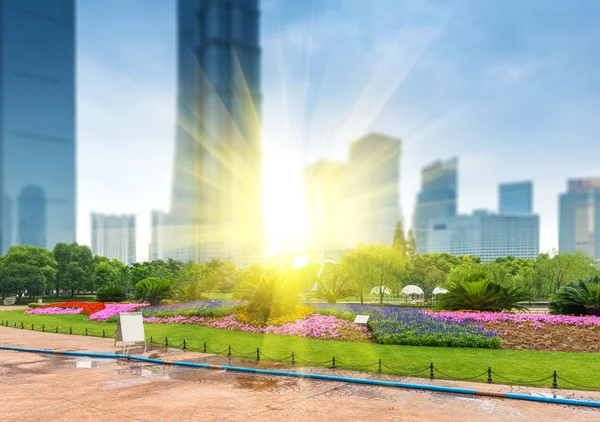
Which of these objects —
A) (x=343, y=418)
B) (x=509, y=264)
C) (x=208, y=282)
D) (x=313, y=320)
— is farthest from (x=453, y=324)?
(x=509, y=264)

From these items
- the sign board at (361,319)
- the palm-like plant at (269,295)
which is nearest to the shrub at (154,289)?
the palm-like plant at (269,295)

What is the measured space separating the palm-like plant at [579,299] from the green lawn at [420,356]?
7299mm

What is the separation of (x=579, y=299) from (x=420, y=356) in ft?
40.6

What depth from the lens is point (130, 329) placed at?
21.4m

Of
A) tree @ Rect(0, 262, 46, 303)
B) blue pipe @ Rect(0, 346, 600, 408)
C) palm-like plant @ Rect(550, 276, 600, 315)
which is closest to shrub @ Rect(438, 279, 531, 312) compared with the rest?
palm-like plant @ Rect(550, 276, 600, 315)

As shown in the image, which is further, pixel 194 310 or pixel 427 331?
pixel 194 310

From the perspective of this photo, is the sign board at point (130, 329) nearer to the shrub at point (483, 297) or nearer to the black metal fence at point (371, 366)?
the black metal fence at point (371, 366)

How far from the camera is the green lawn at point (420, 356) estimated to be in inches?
656

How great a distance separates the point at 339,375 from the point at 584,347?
11.3 metres

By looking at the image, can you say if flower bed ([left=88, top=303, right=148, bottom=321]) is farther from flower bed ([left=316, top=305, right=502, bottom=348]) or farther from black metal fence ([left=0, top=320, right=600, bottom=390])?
flower bed ([left=316, top=305, right=502, bottom=348])

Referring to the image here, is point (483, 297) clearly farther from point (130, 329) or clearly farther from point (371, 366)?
point (130, 329)

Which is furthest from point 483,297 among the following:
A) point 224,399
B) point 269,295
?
point 224,399

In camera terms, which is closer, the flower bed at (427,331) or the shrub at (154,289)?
the flower bed at (427,331)

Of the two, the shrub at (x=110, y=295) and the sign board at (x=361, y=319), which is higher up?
the sign board at (x=361, y=319)
